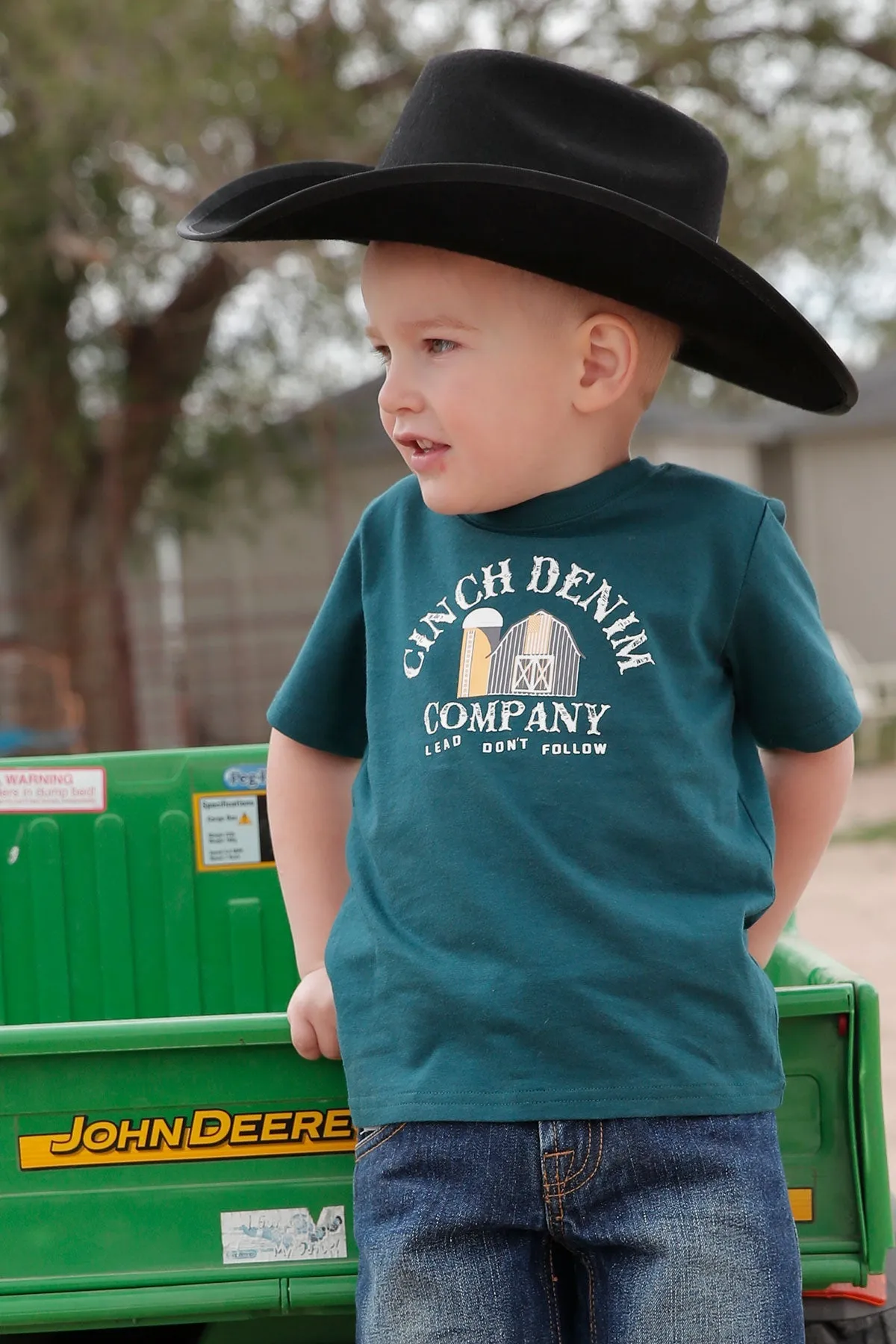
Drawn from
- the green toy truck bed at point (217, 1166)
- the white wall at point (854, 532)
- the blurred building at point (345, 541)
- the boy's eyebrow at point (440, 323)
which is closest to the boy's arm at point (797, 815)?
the green toy truck bed at point (217, 1166)

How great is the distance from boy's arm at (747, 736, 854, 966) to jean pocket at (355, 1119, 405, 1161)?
0.44 meters

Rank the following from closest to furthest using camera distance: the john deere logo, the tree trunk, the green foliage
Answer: the john deere logo, the green foliage, the tree trunk

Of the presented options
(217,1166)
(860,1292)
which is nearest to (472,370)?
(217,1166)

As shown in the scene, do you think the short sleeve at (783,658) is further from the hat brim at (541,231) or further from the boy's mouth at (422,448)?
the boy's mouth at (422,448)

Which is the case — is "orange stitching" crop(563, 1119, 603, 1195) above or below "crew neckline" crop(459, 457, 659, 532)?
below

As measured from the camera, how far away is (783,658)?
1.65 meters

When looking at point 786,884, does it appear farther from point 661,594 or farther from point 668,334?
point 668,334

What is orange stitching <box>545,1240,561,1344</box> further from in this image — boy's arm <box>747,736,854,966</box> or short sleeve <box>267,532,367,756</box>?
short sleeve <box>267,532,367,756</box>

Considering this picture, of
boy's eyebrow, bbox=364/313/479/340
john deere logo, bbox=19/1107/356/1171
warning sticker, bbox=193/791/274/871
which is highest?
boy's eyebrow, bbox=364/313/479/340

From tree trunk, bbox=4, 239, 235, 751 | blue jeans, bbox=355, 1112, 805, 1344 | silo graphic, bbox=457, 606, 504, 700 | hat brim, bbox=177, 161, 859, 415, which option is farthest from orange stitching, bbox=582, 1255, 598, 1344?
tree trunk, bbox=4, 239, 235, 751

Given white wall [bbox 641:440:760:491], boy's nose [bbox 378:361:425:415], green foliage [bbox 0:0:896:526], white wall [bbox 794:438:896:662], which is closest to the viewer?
boy's nose [bbox 378:361:425:415]

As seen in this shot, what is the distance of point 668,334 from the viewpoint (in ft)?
5.66

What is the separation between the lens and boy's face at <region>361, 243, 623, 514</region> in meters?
1.59

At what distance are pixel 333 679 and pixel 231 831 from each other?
1.04 meters
